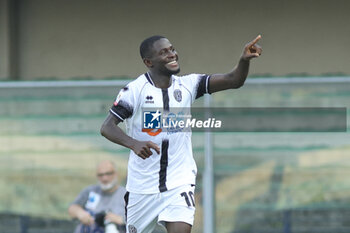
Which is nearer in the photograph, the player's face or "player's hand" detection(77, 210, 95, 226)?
the player's face

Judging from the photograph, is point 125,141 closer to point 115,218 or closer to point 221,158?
point 115,218

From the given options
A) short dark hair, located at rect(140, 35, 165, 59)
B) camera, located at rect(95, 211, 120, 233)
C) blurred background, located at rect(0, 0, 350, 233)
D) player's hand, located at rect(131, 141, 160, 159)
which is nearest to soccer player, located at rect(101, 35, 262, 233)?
short dark hair, located at rect(140, 35, 165, 59)

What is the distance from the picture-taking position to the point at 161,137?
6.77m

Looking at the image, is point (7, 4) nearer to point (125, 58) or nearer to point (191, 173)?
point (125, 58)

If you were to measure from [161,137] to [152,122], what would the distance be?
0.44 feet

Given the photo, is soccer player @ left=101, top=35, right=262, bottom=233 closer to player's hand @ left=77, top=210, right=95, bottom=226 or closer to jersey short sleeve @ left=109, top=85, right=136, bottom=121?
jersey short sleeve @ left=109, top=85, right=136, bottom=121

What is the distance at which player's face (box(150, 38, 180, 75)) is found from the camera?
679 cm

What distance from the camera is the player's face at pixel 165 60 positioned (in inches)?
267

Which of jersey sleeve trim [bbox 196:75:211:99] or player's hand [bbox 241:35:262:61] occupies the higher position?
player's hand [bbox 241:35:262:61]

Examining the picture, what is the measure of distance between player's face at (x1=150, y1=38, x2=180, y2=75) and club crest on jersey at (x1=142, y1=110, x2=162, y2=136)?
330mm

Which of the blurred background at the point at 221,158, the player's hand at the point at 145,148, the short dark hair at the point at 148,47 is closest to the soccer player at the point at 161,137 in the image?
the short dark hair at the point at 148,47

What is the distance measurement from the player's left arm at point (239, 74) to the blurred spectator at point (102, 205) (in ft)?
8.26

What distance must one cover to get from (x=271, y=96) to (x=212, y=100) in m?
0.61

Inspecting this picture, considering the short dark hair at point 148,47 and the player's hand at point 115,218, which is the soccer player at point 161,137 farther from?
the player's hand at point 115,218
